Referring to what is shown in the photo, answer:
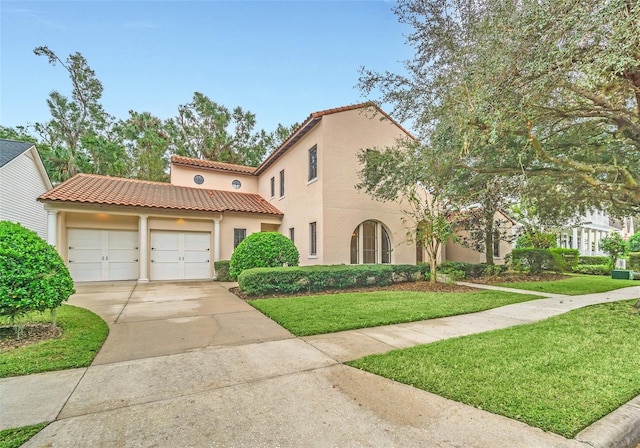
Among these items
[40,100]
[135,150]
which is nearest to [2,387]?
[135,150]

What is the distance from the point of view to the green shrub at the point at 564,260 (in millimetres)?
16828

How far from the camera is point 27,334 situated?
198 inches

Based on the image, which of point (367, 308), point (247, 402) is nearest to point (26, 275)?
point (247, 402)

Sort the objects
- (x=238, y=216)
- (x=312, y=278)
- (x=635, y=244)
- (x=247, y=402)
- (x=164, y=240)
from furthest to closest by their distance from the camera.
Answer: (x=635, y=244) < (x=238, y=216) < (x=164, y=240) < (x=312, y=278) < (x=247, y=402)

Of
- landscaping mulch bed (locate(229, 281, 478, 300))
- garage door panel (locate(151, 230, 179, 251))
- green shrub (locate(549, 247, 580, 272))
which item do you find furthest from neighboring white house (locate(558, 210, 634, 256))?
garage door panel (locate(151, 230, 179, 251))

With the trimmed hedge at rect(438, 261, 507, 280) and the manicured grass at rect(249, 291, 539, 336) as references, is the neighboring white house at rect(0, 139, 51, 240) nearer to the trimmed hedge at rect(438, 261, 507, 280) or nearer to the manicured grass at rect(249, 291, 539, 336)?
the manicured grass at rect(249, 291, 539, 336)

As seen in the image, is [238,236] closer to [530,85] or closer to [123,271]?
[123,271]

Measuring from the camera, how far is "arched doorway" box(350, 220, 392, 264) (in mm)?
13344

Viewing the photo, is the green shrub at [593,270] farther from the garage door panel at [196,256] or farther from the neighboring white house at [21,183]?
the neighboring white house at [21,183]

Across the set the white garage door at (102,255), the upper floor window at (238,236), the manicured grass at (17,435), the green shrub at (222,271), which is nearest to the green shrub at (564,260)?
the upper floor window at (238,236)

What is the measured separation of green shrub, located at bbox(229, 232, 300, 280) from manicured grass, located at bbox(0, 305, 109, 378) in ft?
17.6

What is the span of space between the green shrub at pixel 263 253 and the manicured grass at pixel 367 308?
9.62 feet

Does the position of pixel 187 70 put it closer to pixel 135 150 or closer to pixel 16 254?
pixel 16 254

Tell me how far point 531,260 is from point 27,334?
1969 cm
